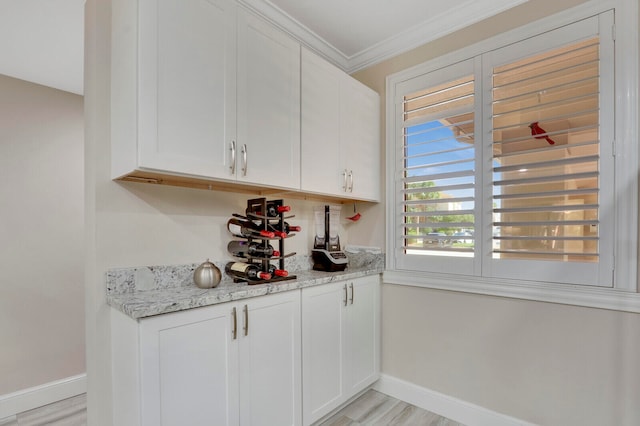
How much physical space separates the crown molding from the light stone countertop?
1681 mm

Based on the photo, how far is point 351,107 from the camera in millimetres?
2428

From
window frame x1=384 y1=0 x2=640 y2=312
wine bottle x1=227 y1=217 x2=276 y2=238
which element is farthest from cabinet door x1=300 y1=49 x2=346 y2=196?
window frame x1=384 y1=0 x2=640 y2=312

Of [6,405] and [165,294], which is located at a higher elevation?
[165,294]

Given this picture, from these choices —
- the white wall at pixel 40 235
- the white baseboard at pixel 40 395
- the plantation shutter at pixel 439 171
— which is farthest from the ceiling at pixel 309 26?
the white baseboard at pixel 40 395

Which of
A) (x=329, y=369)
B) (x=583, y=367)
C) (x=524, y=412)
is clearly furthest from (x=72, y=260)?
(x=583, y=367)

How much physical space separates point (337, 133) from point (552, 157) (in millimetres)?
1298

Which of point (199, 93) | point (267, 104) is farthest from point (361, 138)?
point (199, 93)

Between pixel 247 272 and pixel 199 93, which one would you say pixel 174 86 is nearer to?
pixel 199 93

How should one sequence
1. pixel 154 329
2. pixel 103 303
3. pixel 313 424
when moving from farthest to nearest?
pixel 313 424 < pixel 103 303 < pixel 154 329

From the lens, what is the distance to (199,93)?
155 centimetres

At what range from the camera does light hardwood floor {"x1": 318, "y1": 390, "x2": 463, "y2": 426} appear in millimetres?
2154

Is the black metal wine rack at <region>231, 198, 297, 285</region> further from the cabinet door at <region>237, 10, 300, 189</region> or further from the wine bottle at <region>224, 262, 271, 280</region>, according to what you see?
the cabinet door at <region>237, 10, 300, 189</region>

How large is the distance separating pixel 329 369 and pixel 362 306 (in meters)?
0.50

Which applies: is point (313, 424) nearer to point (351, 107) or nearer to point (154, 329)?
point (154, 329)
